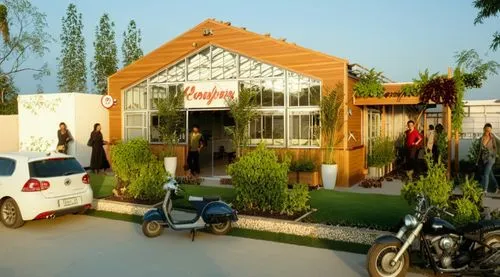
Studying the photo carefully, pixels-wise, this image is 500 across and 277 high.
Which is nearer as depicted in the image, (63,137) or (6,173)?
(6,173)

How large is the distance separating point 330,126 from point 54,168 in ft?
23.7

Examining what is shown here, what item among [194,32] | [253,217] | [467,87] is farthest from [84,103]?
[467,87]

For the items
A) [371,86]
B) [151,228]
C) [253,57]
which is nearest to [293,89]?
[253,57]

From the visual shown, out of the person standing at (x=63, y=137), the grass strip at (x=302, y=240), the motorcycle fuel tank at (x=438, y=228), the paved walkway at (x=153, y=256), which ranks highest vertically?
the person standing at (x=63, y=137)

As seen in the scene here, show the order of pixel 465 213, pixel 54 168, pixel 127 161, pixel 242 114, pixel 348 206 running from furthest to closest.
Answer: pixel 242 114
pixel 127 161
pixel 348 206
pixel 54 168
pixel 465 213

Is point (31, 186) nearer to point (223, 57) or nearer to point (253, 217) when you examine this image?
point (253, 217)

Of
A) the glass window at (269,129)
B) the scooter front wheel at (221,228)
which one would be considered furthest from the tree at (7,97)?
the scooter front wheel at (221,228)

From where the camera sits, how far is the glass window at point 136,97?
53.9ft

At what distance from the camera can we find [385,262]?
5.25 m

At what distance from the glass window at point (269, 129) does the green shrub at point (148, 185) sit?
4.30m

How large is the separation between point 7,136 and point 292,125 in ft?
50.2

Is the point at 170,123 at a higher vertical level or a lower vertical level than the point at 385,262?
higher

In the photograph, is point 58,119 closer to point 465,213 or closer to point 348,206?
point 348,206

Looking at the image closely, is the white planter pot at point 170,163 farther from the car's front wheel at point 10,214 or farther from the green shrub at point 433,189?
the green shrub at point 433,189
